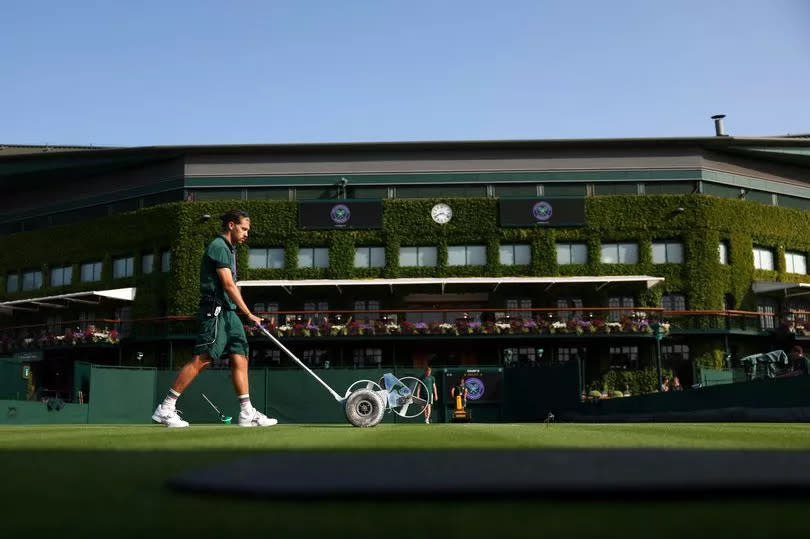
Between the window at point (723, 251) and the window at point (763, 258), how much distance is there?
7.15 feet

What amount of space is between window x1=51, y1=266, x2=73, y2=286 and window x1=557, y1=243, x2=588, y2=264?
27996mm

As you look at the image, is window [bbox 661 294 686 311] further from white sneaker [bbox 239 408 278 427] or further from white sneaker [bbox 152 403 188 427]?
white sneaker [bbox 152 403 188 427]

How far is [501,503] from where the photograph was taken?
2.68 meters

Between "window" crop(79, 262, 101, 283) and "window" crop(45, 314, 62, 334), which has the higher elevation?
"window" crop(79, 262, 101, 283)

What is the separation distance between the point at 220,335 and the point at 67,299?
133 feet

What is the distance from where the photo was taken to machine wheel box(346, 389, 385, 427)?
35.0 ft

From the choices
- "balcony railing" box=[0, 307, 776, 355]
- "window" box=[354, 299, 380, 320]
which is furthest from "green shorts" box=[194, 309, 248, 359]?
"window" box=[354, 299, 380, 320]

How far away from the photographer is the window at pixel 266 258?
150ft

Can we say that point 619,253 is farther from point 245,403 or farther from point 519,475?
point 519,475

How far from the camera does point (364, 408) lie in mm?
10859

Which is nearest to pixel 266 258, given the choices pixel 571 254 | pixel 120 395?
pixel 571 254

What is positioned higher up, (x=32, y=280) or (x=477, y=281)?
(x=32, y=280)

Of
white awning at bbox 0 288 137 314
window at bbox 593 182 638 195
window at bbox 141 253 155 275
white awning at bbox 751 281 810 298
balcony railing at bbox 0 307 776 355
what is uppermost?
window at bbox 593 182 638 195

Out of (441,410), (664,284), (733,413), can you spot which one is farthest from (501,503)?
(664,284)
